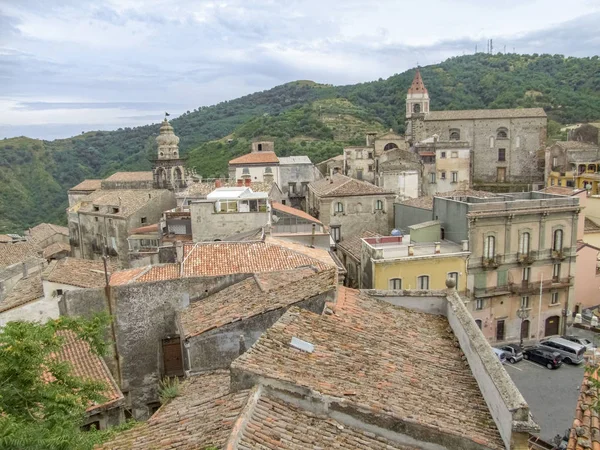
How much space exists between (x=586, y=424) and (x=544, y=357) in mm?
22528

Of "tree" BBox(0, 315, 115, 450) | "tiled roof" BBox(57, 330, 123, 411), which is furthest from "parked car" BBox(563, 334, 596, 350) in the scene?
"tree" BBox(0, 315, 115, 450)

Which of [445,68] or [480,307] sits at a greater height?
[445,68]

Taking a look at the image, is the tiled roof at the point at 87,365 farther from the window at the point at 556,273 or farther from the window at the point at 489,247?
the window at the point at 556,273

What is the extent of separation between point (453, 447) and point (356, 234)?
31552mm

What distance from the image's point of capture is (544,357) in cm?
2772

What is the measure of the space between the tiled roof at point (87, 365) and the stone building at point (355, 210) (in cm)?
2479

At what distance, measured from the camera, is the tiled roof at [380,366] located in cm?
782

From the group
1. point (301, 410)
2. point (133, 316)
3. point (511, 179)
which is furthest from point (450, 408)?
point (511, 179)

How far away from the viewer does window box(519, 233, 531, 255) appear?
29.9 m

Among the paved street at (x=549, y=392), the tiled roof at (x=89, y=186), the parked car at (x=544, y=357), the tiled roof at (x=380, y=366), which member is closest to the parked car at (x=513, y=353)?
the paved street at (x=549, y=392)

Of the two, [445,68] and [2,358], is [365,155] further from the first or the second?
[445,68]

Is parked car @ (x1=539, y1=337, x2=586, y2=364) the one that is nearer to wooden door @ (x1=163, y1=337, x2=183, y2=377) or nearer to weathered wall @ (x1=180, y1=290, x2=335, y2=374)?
wooden door @ (x1=163, y1=337, x2=183, y2=377)

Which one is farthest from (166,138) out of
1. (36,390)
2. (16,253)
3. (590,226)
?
(36,390)

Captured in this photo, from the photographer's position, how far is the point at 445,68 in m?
129
